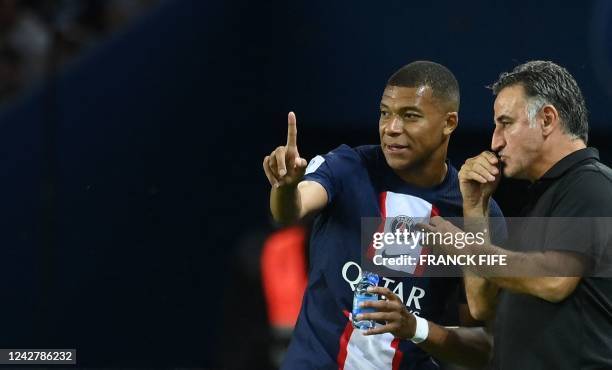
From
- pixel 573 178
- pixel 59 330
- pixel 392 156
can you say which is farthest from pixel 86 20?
pixel 573 178

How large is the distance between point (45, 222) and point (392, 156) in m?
1.79

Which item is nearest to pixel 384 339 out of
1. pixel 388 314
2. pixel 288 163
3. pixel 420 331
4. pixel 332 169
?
pixel 420 331

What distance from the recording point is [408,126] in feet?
11.3

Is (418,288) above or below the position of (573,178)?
below

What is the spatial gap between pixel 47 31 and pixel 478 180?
2.43m

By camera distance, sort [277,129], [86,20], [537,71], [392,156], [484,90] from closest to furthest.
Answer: [537,71]
[392,156]
[484,90]
[277,129]
[86,20]

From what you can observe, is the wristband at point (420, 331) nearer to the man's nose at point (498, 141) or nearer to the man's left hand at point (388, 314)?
the man's left hand at point (388, 314)

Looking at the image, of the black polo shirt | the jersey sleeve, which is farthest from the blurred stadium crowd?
the black polo shirt

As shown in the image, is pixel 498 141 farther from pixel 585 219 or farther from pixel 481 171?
pixel 585 219

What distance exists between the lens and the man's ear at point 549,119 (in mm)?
3127

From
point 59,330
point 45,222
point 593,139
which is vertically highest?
point 593,139

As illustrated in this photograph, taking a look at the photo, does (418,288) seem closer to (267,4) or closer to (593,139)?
(593,139)

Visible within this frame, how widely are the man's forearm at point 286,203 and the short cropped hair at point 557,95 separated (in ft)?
2.44

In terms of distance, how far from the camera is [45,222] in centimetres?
454
